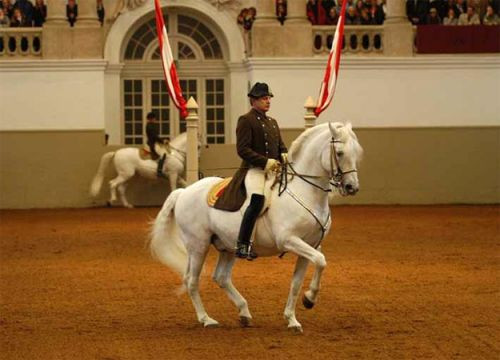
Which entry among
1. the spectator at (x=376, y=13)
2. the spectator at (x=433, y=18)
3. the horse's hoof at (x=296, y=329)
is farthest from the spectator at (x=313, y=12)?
the horse's hoof at (x=296, y=329)

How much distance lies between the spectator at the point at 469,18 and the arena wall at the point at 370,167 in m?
2.59

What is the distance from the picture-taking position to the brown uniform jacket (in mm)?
12430

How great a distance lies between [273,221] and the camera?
40.3 feet

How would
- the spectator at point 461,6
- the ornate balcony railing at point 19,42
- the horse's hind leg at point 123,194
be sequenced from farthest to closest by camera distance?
the spectator at point 461,6, the ornate balcony railing at point 19,42, the horse's hind leg at point 123,194

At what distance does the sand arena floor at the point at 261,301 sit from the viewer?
36.7ft

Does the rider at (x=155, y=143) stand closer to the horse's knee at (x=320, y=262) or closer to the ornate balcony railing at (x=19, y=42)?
the ornate balcony railing at (x=19, y=42)

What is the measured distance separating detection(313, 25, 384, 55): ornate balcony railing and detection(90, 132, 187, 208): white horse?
408 cm

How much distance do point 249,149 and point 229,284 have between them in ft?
4.21

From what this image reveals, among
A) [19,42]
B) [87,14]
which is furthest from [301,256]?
[87,14]

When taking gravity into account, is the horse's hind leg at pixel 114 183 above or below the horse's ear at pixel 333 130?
below

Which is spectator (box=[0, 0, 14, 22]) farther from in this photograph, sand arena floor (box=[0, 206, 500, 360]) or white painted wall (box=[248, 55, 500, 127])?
sand arena floor (box=[0, 206, 500, 360])

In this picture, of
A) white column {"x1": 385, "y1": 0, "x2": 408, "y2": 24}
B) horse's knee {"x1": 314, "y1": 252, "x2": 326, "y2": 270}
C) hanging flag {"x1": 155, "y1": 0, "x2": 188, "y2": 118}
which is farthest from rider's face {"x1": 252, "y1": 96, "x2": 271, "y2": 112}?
white column {"x1": 385, "y1": 0, "x2": 408, "y2": 24}

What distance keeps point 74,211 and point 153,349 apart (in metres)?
19.6

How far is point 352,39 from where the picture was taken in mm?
32281
